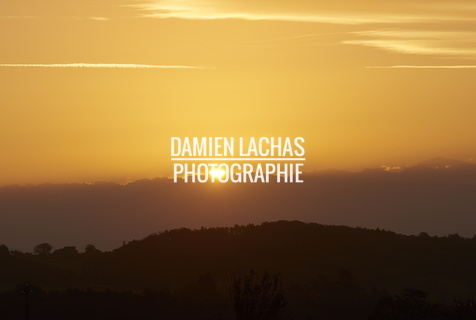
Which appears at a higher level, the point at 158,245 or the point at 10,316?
the point at 158,245

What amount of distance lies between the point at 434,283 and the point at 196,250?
122 feet

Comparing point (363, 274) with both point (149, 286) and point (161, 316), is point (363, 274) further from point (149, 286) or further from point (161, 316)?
point (161, 316)

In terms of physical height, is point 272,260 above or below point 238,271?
above

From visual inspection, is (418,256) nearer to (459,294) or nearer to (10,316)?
(459,294)

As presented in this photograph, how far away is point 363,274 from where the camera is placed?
6590 inches

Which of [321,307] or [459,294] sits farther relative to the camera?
[459,294]

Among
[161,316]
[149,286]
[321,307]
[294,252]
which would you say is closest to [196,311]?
[161,316]

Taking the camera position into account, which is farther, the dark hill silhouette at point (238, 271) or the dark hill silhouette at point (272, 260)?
the dark hill silhouette at point (272, 260)

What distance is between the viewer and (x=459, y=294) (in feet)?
513

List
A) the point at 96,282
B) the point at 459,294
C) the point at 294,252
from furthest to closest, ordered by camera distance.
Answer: the point at 294,252
the point at 96,282
the point at 459,294

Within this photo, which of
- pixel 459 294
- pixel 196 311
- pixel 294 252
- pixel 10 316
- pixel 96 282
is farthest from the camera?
pixel 294 252

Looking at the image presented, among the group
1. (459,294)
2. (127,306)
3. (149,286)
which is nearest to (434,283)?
(459,294)

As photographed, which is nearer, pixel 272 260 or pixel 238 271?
pixel 238 271

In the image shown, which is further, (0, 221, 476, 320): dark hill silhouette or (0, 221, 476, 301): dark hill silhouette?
(0, 221, 476, 301): dark hill silhouette
